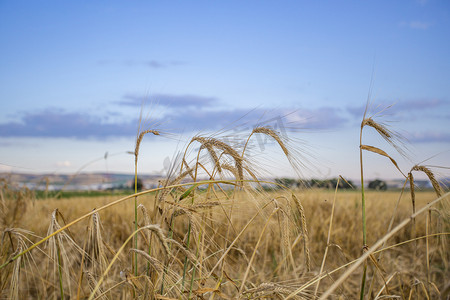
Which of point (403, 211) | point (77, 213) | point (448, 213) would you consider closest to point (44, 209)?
point (77, 213)

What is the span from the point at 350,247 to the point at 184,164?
3914mm

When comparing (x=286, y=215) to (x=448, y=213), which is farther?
(x=448, y=213)

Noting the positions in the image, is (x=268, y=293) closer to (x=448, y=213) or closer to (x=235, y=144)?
(x=235, y=144)

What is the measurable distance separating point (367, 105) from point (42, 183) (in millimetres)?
4098

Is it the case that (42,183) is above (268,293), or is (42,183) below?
above

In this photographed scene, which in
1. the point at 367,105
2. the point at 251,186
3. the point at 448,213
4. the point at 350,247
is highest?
the point at 367,105

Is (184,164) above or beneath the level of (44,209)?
above

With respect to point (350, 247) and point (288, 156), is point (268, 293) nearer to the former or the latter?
point (288, 156)

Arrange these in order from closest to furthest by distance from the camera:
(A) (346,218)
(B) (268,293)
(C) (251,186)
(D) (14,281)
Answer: (B) (268,293)
(C) (251,186)
(D) (14,281)
(A) (346,218)

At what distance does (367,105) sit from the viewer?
1684mm

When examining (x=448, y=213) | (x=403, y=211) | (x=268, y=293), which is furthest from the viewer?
(x=403, y=211)

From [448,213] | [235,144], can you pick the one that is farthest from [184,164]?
[448,213]

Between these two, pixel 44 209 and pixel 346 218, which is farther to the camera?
pixel 346 218

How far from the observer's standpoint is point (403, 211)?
23.4 ft
